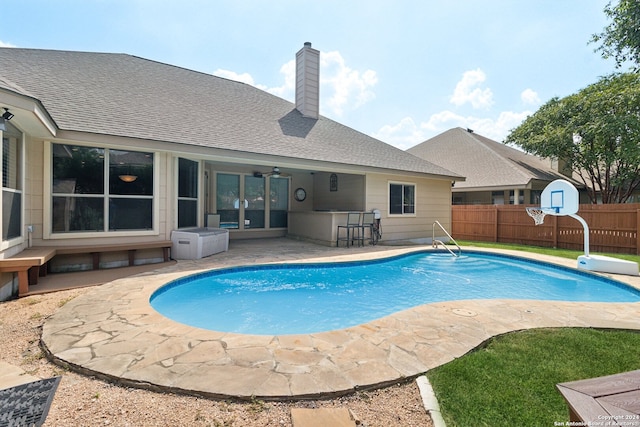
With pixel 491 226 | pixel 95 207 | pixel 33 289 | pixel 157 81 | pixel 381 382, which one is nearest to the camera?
pixel 381 382

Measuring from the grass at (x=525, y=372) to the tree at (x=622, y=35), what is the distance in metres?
5.82

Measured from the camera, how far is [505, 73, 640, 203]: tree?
1270 centimetres

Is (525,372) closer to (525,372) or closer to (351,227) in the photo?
(525,372)

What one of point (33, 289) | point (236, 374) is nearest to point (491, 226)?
point (236, 374)

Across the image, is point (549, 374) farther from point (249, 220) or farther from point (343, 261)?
point (249, 220)

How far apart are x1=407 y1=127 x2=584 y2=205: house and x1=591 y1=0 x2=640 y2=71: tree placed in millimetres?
7364

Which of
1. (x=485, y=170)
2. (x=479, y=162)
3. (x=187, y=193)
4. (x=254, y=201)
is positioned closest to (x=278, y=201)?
(x=254, y=201)

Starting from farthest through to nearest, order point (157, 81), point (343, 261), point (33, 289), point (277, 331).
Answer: point (157, 81), point (343, 261), point (33, 289), point (277, 331)

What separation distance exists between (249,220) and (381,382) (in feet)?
31.8

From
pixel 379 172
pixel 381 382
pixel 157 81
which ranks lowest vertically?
pixel 381 382

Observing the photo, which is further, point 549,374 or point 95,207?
point 95,207

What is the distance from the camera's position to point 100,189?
247 inches

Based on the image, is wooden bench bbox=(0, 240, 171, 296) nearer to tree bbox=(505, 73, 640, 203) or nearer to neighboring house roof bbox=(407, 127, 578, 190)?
neighboring house roof bbox=(407, 127, 578, 190)

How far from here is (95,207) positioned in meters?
6.25
